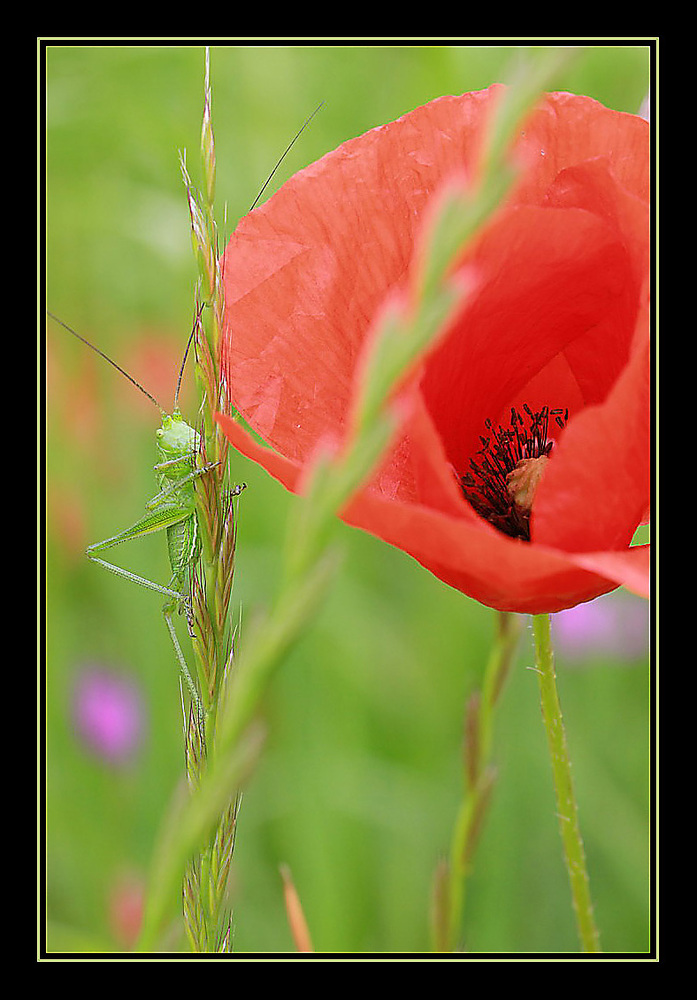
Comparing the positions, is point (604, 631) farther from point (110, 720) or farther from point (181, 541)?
point (181, 541)

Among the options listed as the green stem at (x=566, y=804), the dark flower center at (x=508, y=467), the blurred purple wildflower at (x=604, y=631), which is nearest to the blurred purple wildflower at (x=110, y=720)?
the blurred purple wildflower at (x=604, y=631)

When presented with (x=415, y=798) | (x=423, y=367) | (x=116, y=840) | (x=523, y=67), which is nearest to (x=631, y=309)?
(x=423, y=367)

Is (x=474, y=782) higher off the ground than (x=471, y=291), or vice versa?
(x=471, y=291)

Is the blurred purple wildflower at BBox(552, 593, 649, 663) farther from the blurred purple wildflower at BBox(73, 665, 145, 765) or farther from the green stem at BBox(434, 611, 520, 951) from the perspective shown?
the green stem at BBox(434, 611, 520, 951)

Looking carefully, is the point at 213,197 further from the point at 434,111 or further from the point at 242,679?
the point at 242,679

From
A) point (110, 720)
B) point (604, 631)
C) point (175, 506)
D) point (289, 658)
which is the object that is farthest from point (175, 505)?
point (604, 631)

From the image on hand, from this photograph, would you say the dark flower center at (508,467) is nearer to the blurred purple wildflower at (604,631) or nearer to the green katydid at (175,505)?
the green katydid at (175,505)

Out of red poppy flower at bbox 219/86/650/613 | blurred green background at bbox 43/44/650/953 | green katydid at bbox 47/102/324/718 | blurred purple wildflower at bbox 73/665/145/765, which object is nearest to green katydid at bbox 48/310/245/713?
green katydid at bbox 47/102/324/718
